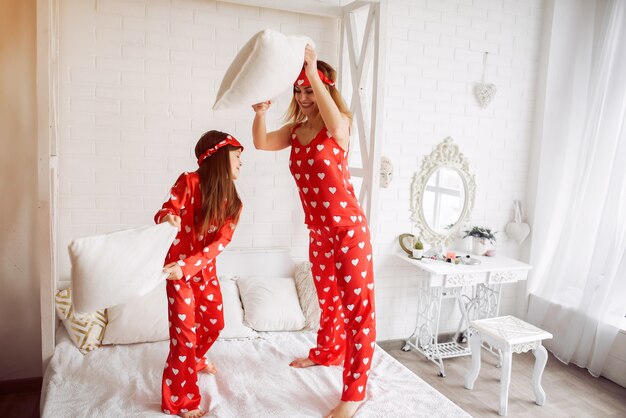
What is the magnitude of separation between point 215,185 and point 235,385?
1.00 metres

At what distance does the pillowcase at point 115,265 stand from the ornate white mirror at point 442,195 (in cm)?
249

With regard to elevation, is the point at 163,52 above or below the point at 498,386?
above

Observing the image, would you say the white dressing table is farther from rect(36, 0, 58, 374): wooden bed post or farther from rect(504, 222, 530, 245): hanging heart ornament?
rect(36, 0, 58, 374): wooden bed post

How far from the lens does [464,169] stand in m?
4.15

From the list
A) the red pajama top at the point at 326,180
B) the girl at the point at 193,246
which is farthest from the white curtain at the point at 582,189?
the girl at the point at 193,246

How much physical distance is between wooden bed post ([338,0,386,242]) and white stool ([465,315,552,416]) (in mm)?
988

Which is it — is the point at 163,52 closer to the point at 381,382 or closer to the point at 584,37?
the point at 381,382

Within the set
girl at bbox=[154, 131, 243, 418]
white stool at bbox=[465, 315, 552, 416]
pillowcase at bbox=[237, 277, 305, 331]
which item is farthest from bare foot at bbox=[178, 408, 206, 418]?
white stool at bbox=[465, 315, 552, 416]

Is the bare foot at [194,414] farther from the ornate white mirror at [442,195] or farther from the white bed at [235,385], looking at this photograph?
the ornate white mirror at [442,195]

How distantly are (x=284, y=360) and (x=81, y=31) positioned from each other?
7.59ft

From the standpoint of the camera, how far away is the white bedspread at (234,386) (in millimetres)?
2201

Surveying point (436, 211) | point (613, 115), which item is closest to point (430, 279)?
point (436, 211)

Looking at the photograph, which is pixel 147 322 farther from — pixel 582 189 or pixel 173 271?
pixel 582 189

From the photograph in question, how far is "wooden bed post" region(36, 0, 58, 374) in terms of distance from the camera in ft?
7.95
